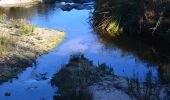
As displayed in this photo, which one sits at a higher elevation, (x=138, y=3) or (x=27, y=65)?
(x=138, y=3)

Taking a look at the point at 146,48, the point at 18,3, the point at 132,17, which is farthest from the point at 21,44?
the point at 18,3

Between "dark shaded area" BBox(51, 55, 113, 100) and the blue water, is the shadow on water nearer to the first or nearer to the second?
the blue water

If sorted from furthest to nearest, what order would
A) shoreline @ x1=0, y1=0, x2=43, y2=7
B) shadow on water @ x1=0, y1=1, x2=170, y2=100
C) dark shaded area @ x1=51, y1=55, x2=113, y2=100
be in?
shoreline @ x1=0, y1=0, x2=43, y2=7, shadow on water @ x1=0, y1=1, x2=170, y2=100, dark shaded area @ x1=51, y1=55, x2=113, y2=100

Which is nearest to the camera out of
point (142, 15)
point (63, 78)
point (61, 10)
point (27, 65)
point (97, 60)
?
point (63, 78)

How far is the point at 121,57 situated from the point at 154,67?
2.57 meters

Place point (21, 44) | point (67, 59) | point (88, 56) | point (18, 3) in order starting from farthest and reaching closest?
point (18, 3)
point (21, 44)
point (88, 56)
point (67, 59)

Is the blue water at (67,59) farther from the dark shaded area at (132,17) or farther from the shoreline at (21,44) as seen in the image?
the dark shaded area at (132,17)

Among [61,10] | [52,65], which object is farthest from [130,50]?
[61,10]

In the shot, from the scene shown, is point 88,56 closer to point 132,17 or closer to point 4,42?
point 4,42

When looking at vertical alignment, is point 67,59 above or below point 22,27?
below

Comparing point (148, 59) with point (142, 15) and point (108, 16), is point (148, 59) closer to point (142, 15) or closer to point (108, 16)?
point (142, 15)

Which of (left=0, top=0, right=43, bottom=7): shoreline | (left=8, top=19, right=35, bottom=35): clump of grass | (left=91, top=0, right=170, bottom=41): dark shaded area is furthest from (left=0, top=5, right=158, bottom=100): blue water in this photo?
(left=0, top=0, right=43, bottom=7): shoreline

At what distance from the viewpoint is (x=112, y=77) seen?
18047 mm

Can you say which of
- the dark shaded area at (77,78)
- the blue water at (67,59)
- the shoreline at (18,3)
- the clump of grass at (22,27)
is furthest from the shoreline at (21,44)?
the shoreline at (18,3)
